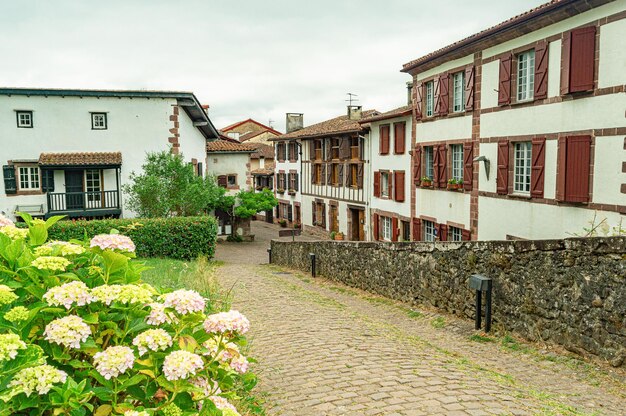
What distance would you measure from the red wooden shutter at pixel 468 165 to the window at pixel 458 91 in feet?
5.81

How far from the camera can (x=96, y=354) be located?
2.93 metres

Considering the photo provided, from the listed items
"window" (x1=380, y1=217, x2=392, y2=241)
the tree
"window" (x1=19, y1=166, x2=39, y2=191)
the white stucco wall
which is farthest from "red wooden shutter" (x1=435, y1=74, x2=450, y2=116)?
"window" (x1=19, y1=166, x2=39, y2=191)

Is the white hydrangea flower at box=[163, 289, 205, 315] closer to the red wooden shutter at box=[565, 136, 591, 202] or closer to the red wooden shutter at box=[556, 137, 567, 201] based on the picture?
the red wooden shutter at box=[565, 136, 591, 202]

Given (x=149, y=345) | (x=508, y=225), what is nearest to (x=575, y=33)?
(x=508, y=225)

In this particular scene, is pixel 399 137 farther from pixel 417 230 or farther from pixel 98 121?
pixel 98 121

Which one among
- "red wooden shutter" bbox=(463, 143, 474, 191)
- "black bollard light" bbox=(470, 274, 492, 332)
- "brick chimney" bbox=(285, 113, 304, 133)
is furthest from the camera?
"brick chimney" bbox=(285, 113, 304, 133)

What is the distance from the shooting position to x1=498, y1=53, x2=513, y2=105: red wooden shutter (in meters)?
16.1

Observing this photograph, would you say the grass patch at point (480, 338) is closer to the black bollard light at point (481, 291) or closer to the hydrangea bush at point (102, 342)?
the black bollard light at point (481, 291)

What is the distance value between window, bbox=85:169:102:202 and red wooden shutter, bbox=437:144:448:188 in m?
16.6

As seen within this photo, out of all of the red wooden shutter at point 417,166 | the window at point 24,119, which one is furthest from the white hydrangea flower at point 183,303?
the window at point 24,119

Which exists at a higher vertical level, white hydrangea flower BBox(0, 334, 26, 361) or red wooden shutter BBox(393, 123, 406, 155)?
red wooden shutter BBox(393, 123, 406, 155)

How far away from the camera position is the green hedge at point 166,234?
774 inches

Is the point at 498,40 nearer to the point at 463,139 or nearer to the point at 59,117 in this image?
the point at 463,139

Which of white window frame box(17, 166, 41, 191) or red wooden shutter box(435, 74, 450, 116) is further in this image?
white window frame box(17, 166, 41, 191)
